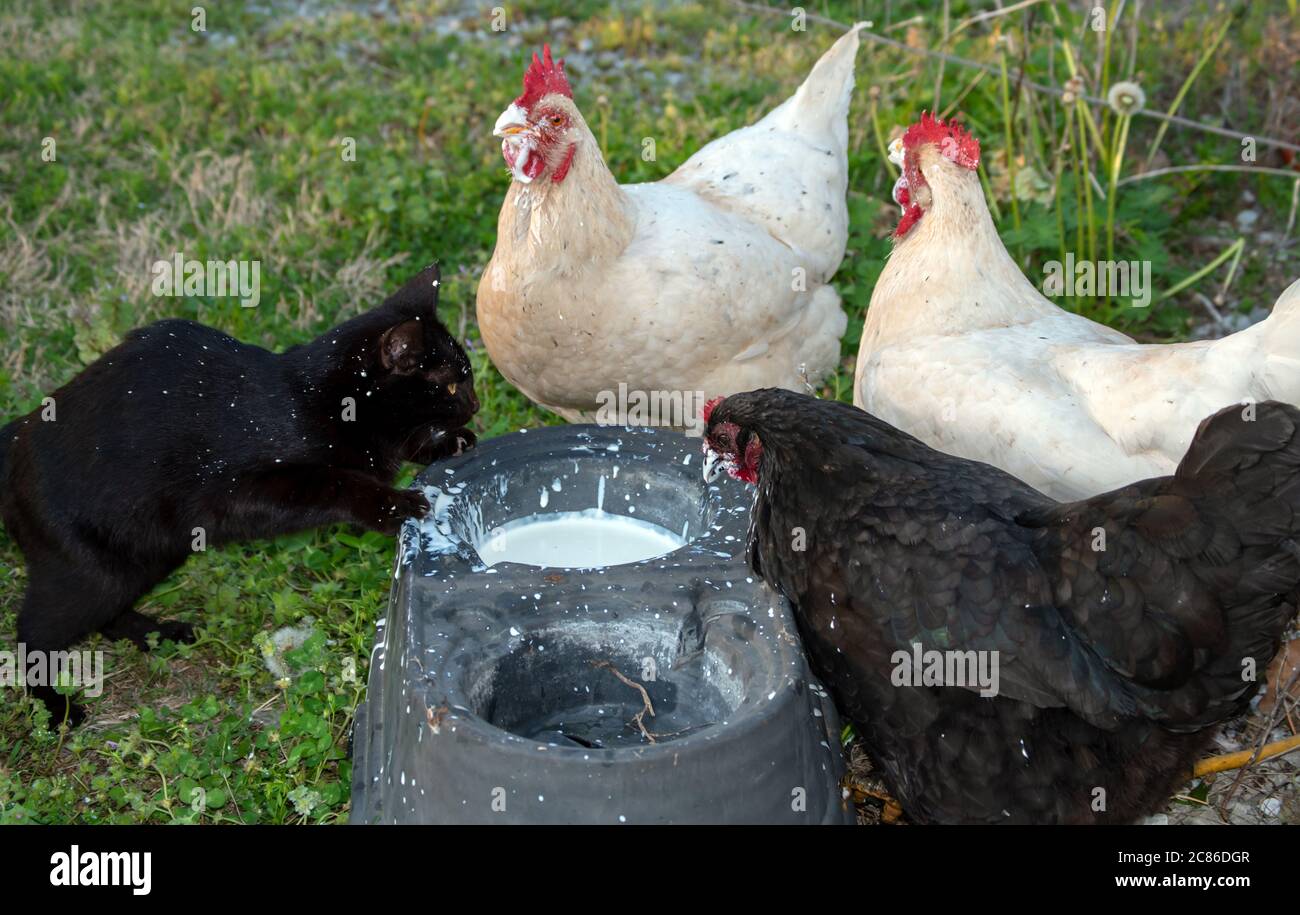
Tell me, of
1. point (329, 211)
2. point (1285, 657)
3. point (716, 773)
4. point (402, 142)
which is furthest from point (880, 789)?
point (402, 142)

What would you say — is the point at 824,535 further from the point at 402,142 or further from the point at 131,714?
the point at 402,142

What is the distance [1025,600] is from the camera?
2795 millimetres

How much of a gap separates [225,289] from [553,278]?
1.87m

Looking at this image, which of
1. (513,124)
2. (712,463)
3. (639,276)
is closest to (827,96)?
(639,276)

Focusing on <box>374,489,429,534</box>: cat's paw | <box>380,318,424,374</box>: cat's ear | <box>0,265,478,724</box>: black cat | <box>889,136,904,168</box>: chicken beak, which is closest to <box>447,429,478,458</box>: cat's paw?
<box>0,265,478,724</box>: black cat

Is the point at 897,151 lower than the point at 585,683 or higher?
higher

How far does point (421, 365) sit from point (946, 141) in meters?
1.75

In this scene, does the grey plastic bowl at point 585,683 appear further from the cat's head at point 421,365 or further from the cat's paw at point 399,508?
the cat's head at point 421,365

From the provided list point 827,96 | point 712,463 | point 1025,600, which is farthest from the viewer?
point 827,96

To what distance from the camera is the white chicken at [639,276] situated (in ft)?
13.1

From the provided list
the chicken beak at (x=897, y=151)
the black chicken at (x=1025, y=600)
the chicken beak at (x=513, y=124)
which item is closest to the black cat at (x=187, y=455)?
the chicken beak at (x=513, y=124)

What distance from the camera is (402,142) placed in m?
6.37

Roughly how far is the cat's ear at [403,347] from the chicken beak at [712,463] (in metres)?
0.88

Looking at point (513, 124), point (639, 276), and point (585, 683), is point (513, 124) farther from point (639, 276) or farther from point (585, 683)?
point (585, 683)
